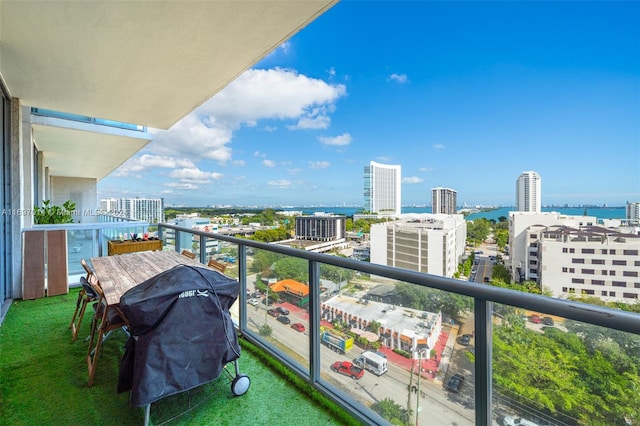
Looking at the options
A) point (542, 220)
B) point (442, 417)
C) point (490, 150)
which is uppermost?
point (490, 150)

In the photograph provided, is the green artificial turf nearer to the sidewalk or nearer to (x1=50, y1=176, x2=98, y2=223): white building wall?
the sidewalk

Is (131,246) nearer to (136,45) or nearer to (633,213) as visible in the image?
(136,45)

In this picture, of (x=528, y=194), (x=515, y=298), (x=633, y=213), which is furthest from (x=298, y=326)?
(x=528, y=194)

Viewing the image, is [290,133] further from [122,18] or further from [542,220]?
[122,18]

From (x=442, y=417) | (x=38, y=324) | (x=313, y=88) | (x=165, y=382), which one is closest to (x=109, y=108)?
(x=38, y=324)

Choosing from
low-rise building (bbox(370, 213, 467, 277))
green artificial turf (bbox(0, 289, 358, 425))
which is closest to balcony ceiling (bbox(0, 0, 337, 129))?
green artificial turf (bbox(0, 289, 358, 425))

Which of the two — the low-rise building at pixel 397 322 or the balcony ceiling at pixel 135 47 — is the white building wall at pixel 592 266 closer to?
the low-rise building at pixel 397 322
